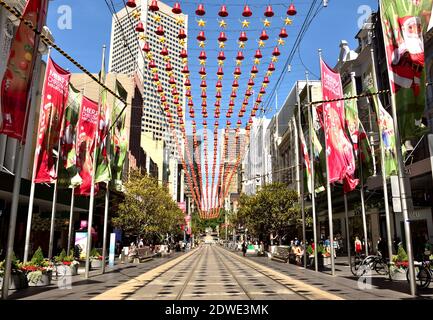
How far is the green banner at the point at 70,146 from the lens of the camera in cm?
A: 2103

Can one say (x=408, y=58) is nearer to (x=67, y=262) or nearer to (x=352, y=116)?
(x=352, y=116)

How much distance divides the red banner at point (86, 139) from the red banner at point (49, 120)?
2.37 metres

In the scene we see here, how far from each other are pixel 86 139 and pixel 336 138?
13.5 meters

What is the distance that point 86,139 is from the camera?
21.5 m

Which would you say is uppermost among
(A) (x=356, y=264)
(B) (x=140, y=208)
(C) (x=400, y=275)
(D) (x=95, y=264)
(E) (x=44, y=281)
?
(B) (x=140, y=208)

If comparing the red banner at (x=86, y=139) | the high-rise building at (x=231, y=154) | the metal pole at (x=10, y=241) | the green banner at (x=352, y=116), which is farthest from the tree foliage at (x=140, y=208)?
the metal pole at (x=10, y=241)

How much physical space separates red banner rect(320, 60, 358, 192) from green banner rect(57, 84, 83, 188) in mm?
13580

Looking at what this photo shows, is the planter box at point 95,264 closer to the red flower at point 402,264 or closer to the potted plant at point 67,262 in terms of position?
the potted plant at point 67,262

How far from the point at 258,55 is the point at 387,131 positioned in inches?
324

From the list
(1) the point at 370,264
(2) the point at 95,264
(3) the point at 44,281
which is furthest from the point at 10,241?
(2) the point at 95,264

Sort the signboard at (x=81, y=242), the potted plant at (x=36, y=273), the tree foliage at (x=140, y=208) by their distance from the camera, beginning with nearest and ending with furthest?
the potted plant at (x=36, y=273) < the signboard at (x=81, y=242) < the tree foliage at (x=140, y=208)

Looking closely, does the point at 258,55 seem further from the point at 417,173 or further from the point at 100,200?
the point at 100,200

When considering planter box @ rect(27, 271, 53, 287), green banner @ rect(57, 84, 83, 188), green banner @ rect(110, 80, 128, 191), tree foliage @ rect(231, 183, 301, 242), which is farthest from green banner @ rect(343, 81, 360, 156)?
tree foliage @ rect(231, 183, 301, 242)
